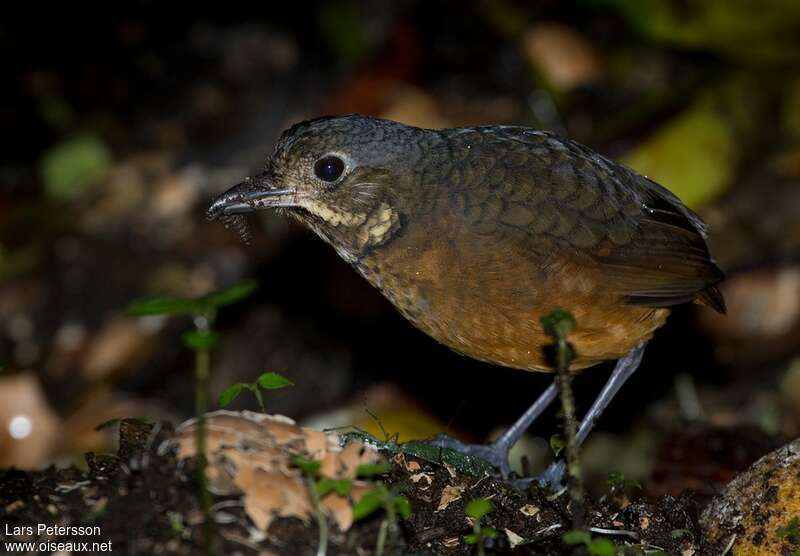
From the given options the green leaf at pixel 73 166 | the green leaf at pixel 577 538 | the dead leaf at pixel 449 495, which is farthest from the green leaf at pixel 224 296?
the green leaf at pixel 73 166

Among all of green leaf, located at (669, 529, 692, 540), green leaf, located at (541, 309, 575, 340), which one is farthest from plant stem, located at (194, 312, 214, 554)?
green leaf, located at (669, 529, 692, 540)

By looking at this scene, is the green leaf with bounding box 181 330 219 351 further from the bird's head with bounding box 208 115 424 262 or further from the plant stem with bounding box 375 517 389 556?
the bird's head with bounding box 208 115 424 262

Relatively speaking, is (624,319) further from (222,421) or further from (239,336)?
(239,336)

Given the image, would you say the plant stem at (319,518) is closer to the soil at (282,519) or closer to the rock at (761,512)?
the soil at (282,519)

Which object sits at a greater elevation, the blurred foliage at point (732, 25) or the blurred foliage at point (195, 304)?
the blurred foliage at point (732, 25)

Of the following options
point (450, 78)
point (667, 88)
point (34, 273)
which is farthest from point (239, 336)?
point (667, 88)

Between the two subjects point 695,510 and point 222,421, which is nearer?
point 222,421
